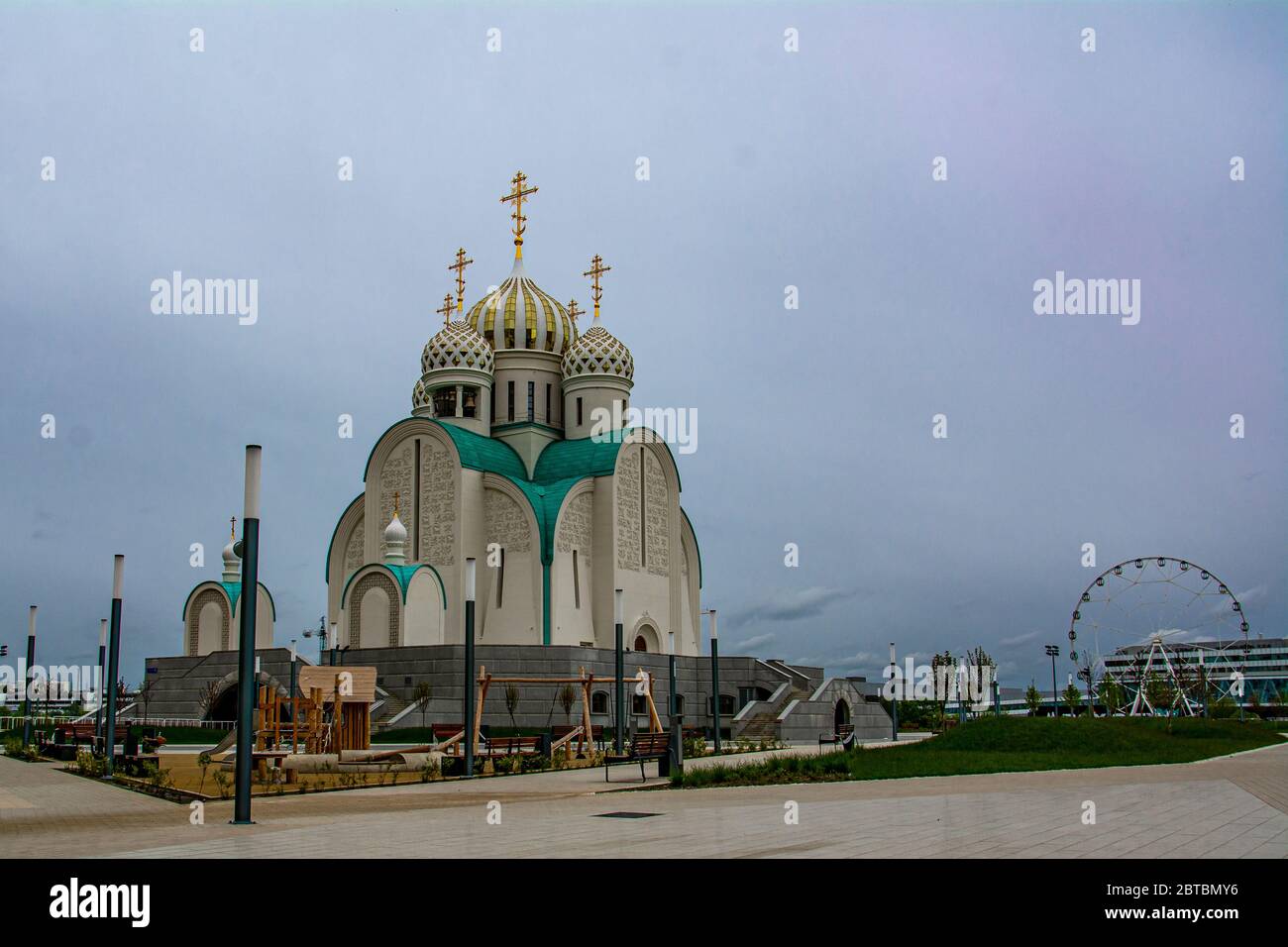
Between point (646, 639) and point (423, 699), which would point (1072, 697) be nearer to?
point (646, 639)

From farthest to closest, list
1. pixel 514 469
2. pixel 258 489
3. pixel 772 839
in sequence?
pixel 514 469, pixel 258 489, pixel 772 839

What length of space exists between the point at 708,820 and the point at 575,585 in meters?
30.2

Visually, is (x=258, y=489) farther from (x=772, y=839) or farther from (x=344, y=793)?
(x=772, y=839)

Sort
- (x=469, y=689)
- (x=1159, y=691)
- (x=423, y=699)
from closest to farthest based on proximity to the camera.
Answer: (x=469, y=689) → (x=423, y=699) → (x=1159, y=691)

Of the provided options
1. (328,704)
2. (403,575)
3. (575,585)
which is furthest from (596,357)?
(328,704)

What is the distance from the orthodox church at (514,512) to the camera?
40.3 meters

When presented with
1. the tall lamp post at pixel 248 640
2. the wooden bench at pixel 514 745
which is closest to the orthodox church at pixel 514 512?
the wooden bench at pixel 514 745

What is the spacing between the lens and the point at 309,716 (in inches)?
841

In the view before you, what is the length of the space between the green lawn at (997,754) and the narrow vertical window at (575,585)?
18497 mm

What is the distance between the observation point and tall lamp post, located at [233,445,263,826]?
12.0 metres

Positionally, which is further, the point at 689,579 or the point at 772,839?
the point at 689,579

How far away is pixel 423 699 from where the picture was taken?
113 feet
